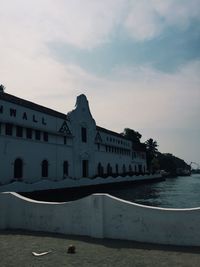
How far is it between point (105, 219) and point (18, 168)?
2440 centimetres

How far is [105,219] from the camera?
6.99 metres

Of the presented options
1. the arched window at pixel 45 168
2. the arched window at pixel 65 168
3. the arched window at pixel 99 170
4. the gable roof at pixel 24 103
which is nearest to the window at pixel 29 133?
the gable roof at pixel 24 103

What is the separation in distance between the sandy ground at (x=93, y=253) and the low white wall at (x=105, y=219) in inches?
7.9

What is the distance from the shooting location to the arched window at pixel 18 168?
97.5ft

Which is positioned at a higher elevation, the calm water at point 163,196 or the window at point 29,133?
the window at point 29,133

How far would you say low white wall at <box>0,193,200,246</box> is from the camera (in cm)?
623

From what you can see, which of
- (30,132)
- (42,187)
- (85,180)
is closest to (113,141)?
(85,180)

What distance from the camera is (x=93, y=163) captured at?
4616 cm

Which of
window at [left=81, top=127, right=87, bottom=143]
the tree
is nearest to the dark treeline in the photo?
the tree

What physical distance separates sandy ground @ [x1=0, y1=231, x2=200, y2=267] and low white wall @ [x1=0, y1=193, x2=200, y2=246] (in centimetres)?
20

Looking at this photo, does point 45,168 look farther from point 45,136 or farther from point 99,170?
point 99,170

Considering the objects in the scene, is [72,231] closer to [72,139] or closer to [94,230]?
[94,230]

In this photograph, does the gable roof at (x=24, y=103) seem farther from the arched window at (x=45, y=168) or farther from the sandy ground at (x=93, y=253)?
the sandy ground at (x=93, y=253)

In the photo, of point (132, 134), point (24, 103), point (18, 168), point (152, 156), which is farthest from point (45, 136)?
point (152, 156)
